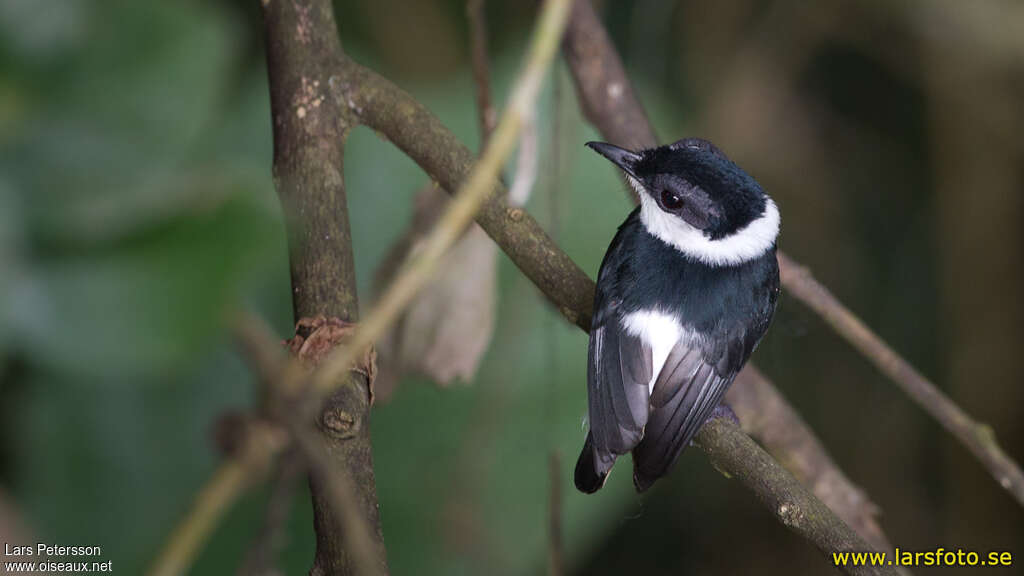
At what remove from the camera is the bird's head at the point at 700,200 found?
205cm

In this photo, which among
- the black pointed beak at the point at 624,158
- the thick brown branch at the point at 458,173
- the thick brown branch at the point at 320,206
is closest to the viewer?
the thick brown branch at the point at 320,206

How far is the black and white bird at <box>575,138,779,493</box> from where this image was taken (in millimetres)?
1883

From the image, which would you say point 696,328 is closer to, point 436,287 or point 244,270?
point 436,287

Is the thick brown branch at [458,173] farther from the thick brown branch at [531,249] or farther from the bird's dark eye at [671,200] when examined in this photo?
the bird's dark eye at [671,200]

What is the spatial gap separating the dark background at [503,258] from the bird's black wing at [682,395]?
217 mm

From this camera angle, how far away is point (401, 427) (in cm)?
262

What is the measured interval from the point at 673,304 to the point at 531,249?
1.34 feet

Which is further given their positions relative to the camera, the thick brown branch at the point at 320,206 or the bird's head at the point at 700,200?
the bird's head at the point at 700,200

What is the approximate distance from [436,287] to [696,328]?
509mm

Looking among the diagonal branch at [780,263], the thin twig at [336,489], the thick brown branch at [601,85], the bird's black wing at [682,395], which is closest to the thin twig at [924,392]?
the diagonal branch at [780,263]

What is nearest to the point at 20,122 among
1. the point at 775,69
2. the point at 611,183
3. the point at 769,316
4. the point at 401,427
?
the point at 769,316

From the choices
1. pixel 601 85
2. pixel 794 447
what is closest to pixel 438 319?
pixel 601 85

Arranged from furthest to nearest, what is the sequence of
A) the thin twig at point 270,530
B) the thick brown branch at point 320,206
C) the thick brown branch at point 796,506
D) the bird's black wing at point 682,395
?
the bird's black wing at point 682,395
the thick brown branch at point 796,506
the thick brown branch at point 320,206
the thin twig at point 270,530

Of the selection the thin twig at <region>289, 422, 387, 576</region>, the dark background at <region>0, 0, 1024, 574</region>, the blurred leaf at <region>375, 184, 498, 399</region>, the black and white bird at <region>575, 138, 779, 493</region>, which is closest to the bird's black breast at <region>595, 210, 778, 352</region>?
the black and white bird at <region>575, 138, 779, 493</region>
